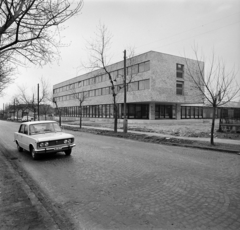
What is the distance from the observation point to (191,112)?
44.4m

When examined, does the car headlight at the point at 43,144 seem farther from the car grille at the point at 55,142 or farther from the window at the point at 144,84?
the window at the point at 144,84

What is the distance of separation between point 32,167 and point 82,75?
160 ft

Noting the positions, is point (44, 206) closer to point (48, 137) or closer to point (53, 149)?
point (53, 149)

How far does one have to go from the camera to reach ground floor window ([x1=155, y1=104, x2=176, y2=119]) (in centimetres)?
3759

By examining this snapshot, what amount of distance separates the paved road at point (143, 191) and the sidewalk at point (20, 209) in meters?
0.40

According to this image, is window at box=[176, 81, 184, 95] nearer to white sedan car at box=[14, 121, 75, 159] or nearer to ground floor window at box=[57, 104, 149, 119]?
ground floor window at box=[57, 104, 149, 119]

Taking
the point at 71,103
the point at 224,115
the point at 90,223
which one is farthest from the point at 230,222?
the point at 71,103

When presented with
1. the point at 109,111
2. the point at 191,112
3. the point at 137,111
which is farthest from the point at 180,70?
the point at 109,111

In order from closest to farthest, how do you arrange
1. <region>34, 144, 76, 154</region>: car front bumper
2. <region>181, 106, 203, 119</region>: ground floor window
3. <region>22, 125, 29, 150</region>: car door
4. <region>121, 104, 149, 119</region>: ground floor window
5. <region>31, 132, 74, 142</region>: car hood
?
<region>34, 144, 76, 154</region>: car front bumper
<region>31, 132, 74, 142</region>: car hood
<region>22, 125, 29, 150</region>: car door
<region>121, 104, 149, 119</region>: ground floor window
<region>181, 106, 203, 119</region>: ground floor window

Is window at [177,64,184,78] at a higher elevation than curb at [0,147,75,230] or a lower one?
higher

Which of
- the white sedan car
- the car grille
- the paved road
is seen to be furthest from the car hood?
the paved road

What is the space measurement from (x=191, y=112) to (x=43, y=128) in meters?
39.7

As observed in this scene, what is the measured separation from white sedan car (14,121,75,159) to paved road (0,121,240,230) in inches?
22.1

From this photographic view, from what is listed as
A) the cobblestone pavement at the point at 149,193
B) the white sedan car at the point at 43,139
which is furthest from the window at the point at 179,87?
the white sedan car at the point at 43,139
